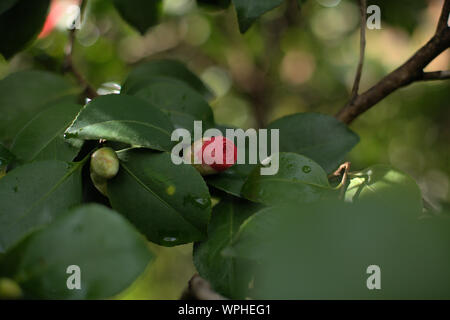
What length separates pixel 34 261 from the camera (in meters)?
0.37

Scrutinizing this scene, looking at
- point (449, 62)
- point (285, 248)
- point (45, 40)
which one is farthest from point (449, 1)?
point (449, 62)

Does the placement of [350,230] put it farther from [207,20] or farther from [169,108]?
[207,20]

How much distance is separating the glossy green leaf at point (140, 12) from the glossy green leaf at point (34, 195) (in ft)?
1.32

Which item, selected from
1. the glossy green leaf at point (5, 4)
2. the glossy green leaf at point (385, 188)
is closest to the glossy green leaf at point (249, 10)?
the glossy green leaf at point (385, 188)

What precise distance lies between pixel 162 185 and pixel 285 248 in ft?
0.57

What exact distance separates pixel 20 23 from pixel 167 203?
468 millimetres

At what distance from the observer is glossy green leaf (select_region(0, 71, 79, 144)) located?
663 mm

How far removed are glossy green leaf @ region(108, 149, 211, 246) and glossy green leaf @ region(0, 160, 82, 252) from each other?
5cm

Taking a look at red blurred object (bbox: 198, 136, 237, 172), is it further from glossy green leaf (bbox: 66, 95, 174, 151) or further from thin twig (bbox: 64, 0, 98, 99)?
thin twig (bbox: 64, 0, 98, 99)

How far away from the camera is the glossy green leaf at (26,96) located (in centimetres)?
66

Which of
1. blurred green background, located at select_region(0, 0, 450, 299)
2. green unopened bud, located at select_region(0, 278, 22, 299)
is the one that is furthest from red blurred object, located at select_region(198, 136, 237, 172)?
blurred green background, located at select_region(0, 0, 450, 299)

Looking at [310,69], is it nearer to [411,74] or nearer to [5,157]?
[411,74]

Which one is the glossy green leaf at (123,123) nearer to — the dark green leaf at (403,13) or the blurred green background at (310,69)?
the dark green leaf at (403,13)

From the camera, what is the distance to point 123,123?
52 centimetres
